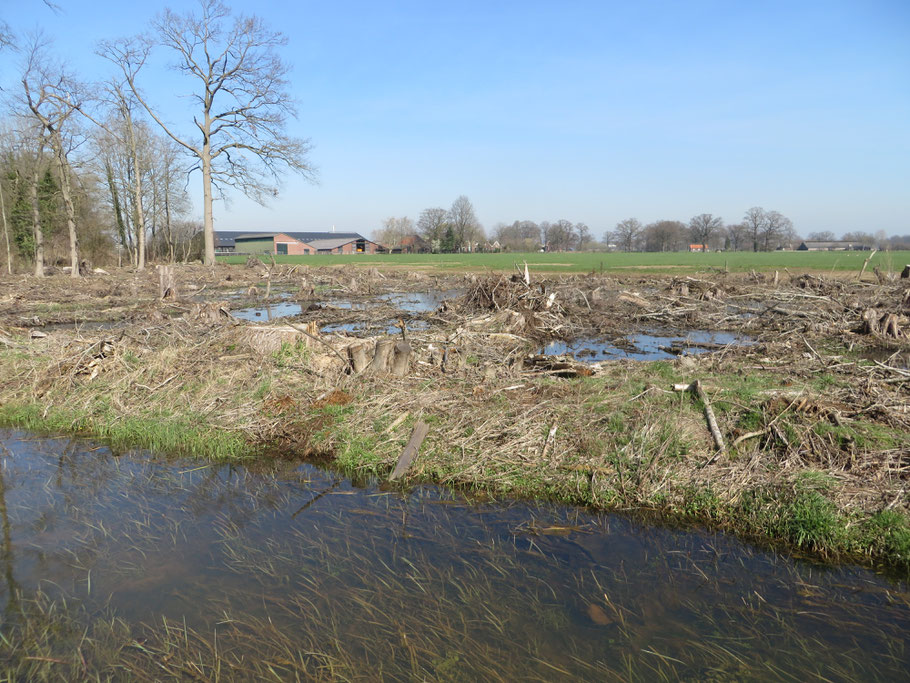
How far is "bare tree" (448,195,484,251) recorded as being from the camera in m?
107

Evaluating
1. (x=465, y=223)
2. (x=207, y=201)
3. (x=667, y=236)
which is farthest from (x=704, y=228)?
(x=207, y=201)

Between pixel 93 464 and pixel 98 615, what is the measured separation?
3049 millimetres

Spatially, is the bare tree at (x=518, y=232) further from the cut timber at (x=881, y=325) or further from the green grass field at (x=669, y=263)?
the cut timber at (x=881, y=325)

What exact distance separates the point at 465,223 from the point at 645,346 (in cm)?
9960

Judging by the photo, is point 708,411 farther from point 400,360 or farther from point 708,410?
point 400,360

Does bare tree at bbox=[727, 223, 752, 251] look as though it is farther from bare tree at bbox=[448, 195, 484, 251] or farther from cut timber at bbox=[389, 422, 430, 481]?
cut timber at bbox=[389, 422, 430, 481]

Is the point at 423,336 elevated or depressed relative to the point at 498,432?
elevated

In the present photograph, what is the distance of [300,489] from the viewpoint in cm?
538

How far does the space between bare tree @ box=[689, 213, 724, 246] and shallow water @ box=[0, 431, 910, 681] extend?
13020 cm

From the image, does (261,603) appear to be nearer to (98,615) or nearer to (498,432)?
(98,615)

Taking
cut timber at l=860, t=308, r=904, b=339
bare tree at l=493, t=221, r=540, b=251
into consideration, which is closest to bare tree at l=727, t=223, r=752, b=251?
bare tree at l=493, t=221, r=540, b=251

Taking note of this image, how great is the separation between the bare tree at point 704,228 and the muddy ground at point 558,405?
396 feet

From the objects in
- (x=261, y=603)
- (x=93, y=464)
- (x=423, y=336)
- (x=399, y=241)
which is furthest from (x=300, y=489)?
(x=399, y=241)

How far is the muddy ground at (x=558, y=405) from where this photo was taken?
4836 millimetres
